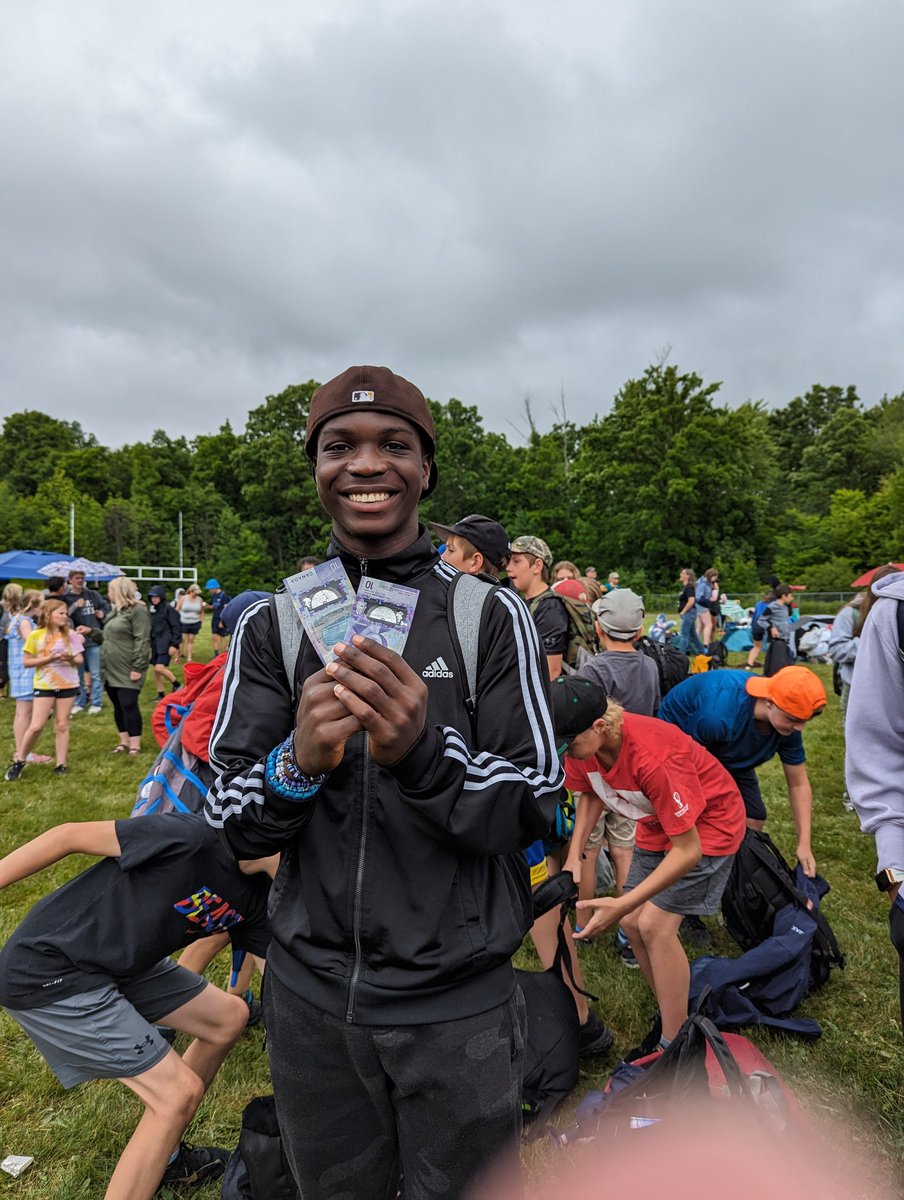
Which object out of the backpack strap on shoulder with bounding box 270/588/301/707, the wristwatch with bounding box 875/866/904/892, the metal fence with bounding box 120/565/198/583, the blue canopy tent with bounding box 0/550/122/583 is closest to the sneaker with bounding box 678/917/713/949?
the wristwatch with bounding box 875/866/904/892

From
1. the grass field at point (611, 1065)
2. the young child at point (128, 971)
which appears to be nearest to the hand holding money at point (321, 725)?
the young child at point (128, 971)

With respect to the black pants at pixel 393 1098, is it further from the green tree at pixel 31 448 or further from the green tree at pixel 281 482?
the green tree at pixel 31 448

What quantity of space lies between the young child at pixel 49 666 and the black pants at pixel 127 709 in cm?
74

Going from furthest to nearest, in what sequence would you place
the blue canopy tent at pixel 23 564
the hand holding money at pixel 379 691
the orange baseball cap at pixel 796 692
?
the blue canopy tent at pixel 23 564
the orange baseball cap at pixel 796 692
the hand holding money at pixel 379 691

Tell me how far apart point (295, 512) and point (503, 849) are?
154 feet

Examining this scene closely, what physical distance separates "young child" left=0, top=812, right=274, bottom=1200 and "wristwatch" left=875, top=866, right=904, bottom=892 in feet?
7.14

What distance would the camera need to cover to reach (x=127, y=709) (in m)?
8.56

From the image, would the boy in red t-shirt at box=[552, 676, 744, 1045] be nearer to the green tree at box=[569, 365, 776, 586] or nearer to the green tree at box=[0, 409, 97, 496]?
the green tree at box=[569, 365, 776, 586]

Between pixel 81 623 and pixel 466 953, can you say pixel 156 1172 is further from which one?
pixel 81 623

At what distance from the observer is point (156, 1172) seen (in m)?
2.34

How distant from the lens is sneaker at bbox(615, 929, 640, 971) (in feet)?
13.5

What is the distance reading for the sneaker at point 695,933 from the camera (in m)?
4.29

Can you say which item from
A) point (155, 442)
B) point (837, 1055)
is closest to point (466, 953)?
point (837, 1055)

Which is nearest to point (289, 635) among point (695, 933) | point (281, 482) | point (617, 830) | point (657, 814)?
point (657, 814)
